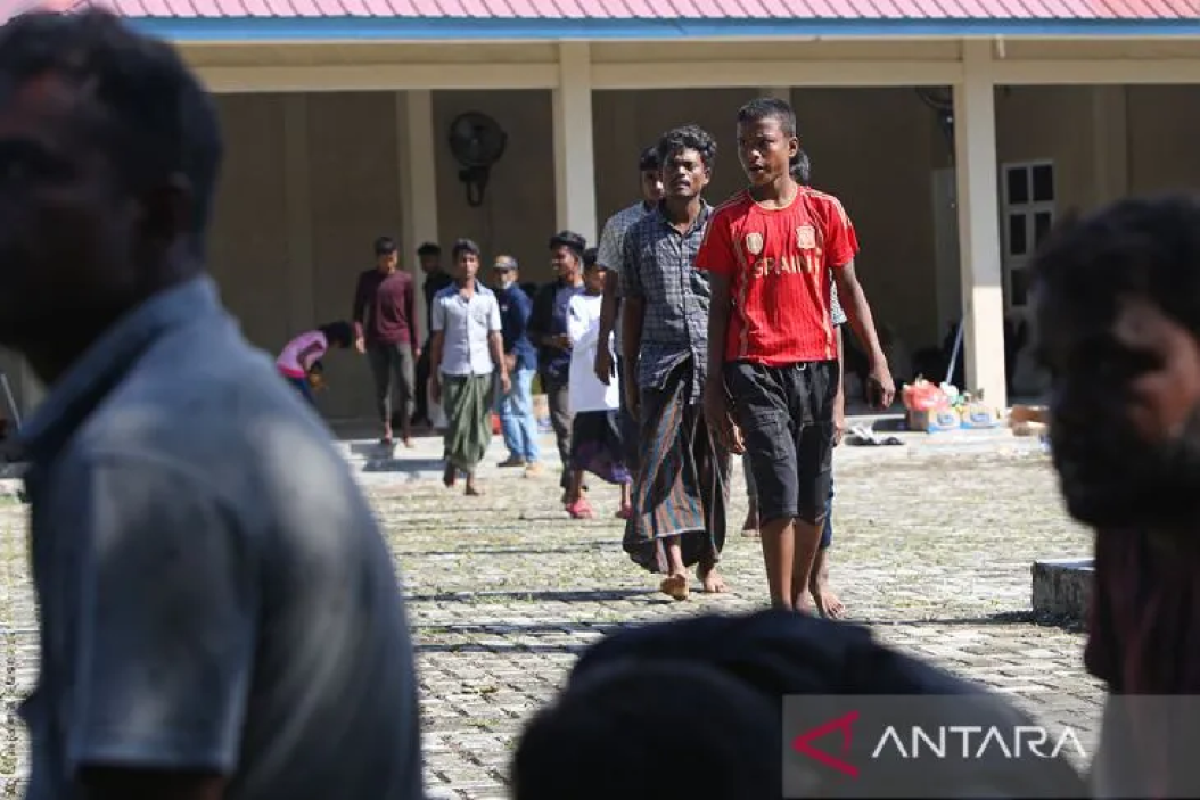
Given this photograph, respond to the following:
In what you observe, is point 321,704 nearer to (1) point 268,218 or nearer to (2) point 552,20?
(2) point 552,20

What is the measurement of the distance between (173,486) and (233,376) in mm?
170

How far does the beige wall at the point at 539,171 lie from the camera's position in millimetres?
22625

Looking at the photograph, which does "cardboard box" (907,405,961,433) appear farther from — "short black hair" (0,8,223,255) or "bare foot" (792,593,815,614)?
"short black hair" (0,8,223,255)

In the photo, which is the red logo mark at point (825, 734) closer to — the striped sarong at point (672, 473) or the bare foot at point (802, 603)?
the bare foot at point (802, 603)

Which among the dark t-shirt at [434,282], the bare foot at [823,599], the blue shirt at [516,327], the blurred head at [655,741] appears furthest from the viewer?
the dark t-shirt at [434,282]

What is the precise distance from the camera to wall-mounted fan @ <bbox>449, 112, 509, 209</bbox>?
23.0 meters

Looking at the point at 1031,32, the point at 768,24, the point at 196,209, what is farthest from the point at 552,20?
the point at 196,209

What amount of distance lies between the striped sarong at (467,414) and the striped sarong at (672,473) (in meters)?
6.50

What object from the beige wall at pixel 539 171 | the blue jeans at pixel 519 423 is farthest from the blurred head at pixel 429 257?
the blue jeans at pixel 519 423

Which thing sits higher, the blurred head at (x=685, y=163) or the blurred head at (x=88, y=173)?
the blurred head at (x=685, y=163)

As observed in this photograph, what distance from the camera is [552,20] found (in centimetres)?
1841

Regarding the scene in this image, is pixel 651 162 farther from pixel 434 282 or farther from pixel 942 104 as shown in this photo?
pixel 942 104

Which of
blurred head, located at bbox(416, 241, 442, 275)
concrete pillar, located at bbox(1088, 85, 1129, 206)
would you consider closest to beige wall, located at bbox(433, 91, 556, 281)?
blurred head, located at bbox(416, 241, 442, 275)

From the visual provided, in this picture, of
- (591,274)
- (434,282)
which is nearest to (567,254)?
(591,274)
